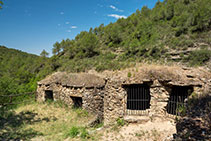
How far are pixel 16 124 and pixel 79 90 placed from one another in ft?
14.0

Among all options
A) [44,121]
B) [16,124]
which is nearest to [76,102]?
[44,121]

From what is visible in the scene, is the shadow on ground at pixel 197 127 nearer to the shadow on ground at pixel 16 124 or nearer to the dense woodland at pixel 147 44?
the dense woodland at pixel 147 44

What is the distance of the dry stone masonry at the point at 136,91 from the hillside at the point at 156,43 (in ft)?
6.87

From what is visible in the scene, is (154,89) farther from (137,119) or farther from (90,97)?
(90,97)

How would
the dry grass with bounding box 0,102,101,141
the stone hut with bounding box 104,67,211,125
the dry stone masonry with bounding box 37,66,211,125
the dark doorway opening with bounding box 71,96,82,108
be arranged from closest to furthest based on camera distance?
the dry grass with bounding box 0,102,101,141 → the stone hut with bounding box 104,67,211,125 → the dry stone masonry with bounding box 37,66,211,125 → the dark doorway opening with bounding box 71,96,82,108

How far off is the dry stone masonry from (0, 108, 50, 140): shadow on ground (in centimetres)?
259

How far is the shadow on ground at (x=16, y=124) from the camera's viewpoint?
Result: 6.78m

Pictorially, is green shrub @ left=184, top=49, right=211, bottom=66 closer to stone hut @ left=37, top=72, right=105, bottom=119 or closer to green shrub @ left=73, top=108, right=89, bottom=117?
stone hut @ left=37, top=72, right=105, bottom=119

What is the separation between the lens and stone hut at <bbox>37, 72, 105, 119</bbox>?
383 inches

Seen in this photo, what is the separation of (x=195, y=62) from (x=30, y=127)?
452 inches

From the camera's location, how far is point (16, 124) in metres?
8.15

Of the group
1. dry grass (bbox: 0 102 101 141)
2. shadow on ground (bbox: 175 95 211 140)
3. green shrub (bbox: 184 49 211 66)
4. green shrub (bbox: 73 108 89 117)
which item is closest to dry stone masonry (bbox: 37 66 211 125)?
green shrub (bbox: 73 108 89 117)

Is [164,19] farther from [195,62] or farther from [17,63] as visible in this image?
[17,63]

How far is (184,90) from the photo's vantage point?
8953 millimetres
